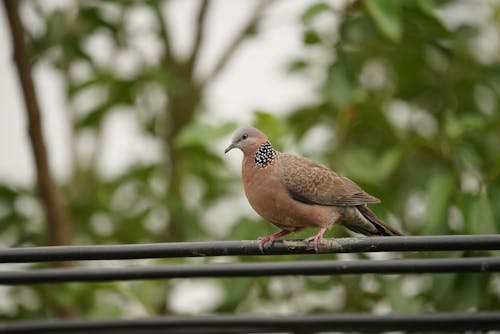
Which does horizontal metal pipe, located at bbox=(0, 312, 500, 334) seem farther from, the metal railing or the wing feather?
the wing feather

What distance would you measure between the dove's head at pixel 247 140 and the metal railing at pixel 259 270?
0.74 metres

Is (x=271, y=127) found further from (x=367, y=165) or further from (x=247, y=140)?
(x=367, y=165)

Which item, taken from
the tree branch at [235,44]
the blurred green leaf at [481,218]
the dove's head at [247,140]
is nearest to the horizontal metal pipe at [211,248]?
the dove's head at [247,140]

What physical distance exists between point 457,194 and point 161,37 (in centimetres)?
226

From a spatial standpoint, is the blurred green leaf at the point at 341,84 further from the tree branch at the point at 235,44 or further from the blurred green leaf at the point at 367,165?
the tree branch at the point at 235,44

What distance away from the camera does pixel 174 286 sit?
535 cm

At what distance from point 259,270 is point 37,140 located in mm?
1944

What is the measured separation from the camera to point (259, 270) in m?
3.17

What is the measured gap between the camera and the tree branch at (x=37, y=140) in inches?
176

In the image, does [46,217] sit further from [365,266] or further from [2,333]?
[365,266]

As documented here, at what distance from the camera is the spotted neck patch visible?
379 centimetres

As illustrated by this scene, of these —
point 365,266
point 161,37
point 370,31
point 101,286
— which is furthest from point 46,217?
point 365,266

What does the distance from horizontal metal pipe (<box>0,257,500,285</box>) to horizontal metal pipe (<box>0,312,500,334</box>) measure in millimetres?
453

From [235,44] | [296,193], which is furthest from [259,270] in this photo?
[235,44]
